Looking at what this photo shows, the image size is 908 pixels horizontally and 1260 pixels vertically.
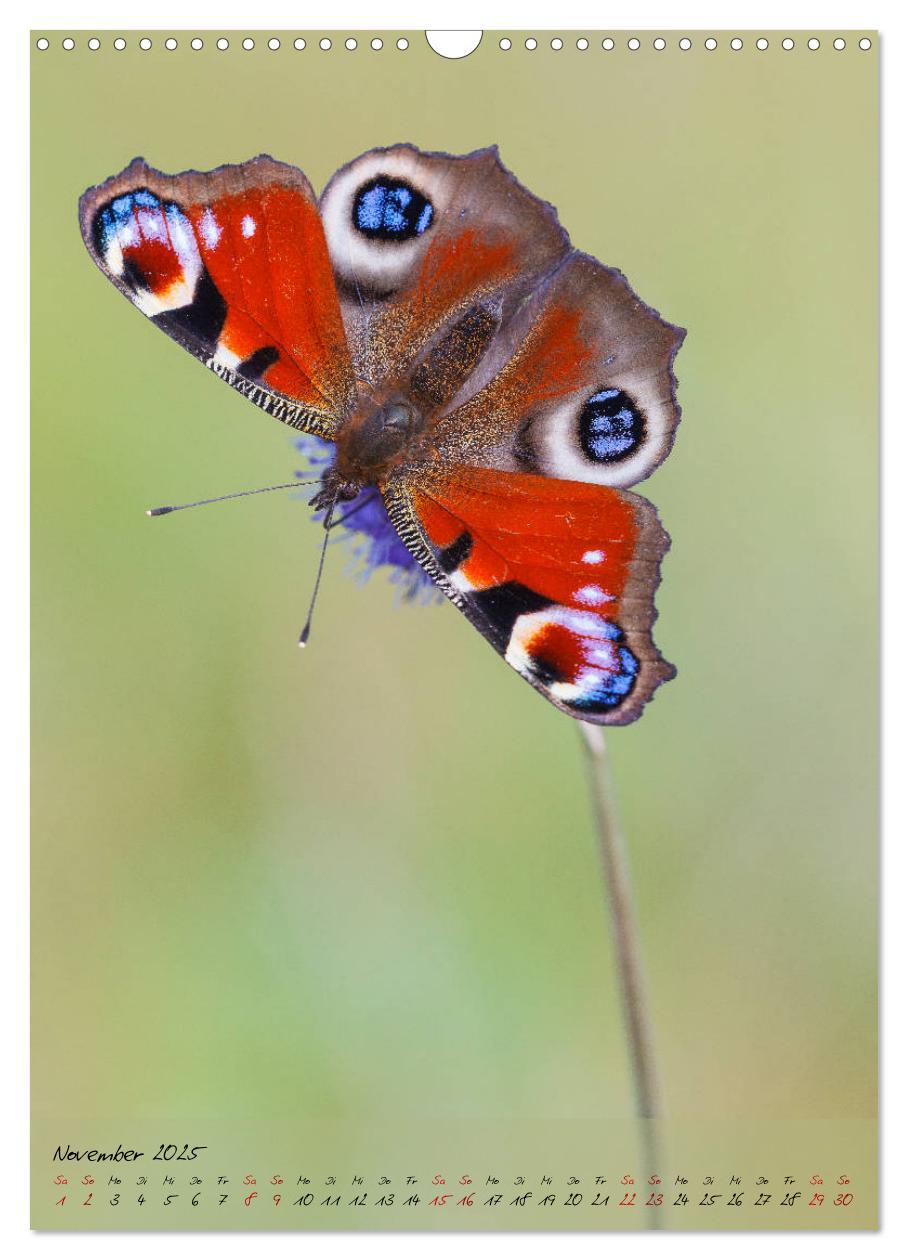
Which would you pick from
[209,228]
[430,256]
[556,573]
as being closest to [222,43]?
[209,228]

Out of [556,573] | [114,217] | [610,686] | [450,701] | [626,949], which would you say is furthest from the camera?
[450,701]

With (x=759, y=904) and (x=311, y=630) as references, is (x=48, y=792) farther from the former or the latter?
(x=759, y=904)

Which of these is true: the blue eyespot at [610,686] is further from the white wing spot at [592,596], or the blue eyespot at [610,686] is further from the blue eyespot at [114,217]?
the blue eyespot at [114,217]

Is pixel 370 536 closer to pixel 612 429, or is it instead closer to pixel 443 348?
pixel 443 348

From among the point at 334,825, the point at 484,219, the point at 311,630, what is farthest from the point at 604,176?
the point at 334,825

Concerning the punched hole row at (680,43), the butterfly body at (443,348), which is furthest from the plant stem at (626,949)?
the punched hole row at (680,43)

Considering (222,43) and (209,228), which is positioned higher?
(222,43)

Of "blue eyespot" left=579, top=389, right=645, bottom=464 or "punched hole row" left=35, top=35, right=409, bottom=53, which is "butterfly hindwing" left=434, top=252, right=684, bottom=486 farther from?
"punched hole row" left=35, top=35, right=409, bottom=53

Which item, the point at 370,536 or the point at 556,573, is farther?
the point at 370,536
